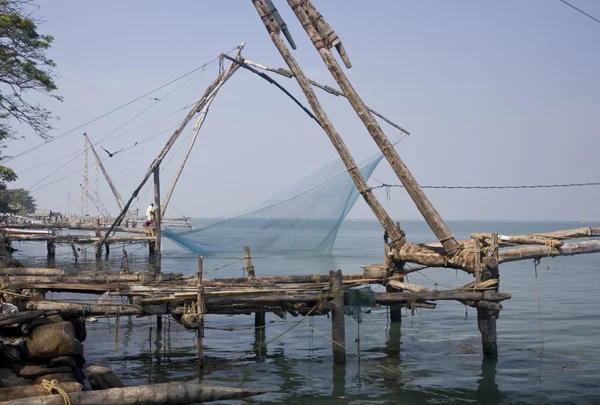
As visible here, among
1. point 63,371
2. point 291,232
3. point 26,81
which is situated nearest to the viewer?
point 63,371

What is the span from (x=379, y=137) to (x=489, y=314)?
4593mm

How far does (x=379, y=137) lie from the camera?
14383 millimetres

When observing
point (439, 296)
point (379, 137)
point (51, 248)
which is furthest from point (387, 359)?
point (51, 248)

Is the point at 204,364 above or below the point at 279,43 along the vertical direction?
below

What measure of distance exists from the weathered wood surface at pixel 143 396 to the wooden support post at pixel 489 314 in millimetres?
6127

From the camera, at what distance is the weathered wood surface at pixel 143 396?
7.94m

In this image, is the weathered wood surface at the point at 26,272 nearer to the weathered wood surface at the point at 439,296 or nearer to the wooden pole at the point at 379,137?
the weathered wood surface at the point at 439,296

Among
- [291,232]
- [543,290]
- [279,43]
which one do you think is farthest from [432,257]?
[543,290]

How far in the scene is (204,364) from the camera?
13109 millimetres

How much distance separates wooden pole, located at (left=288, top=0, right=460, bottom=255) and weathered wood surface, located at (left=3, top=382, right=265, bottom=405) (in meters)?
6.39

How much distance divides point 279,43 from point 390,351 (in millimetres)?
8148

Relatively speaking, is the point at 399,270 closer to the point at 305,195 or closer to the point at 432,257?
the point at 432,257

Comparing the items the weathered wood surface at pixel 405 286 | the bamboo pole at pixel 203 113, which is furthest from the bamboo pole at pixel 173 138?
the weathered wood surface at pixel 405 286

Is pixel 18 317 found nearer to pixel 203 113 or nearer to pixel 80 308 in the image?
pixel 80 308
